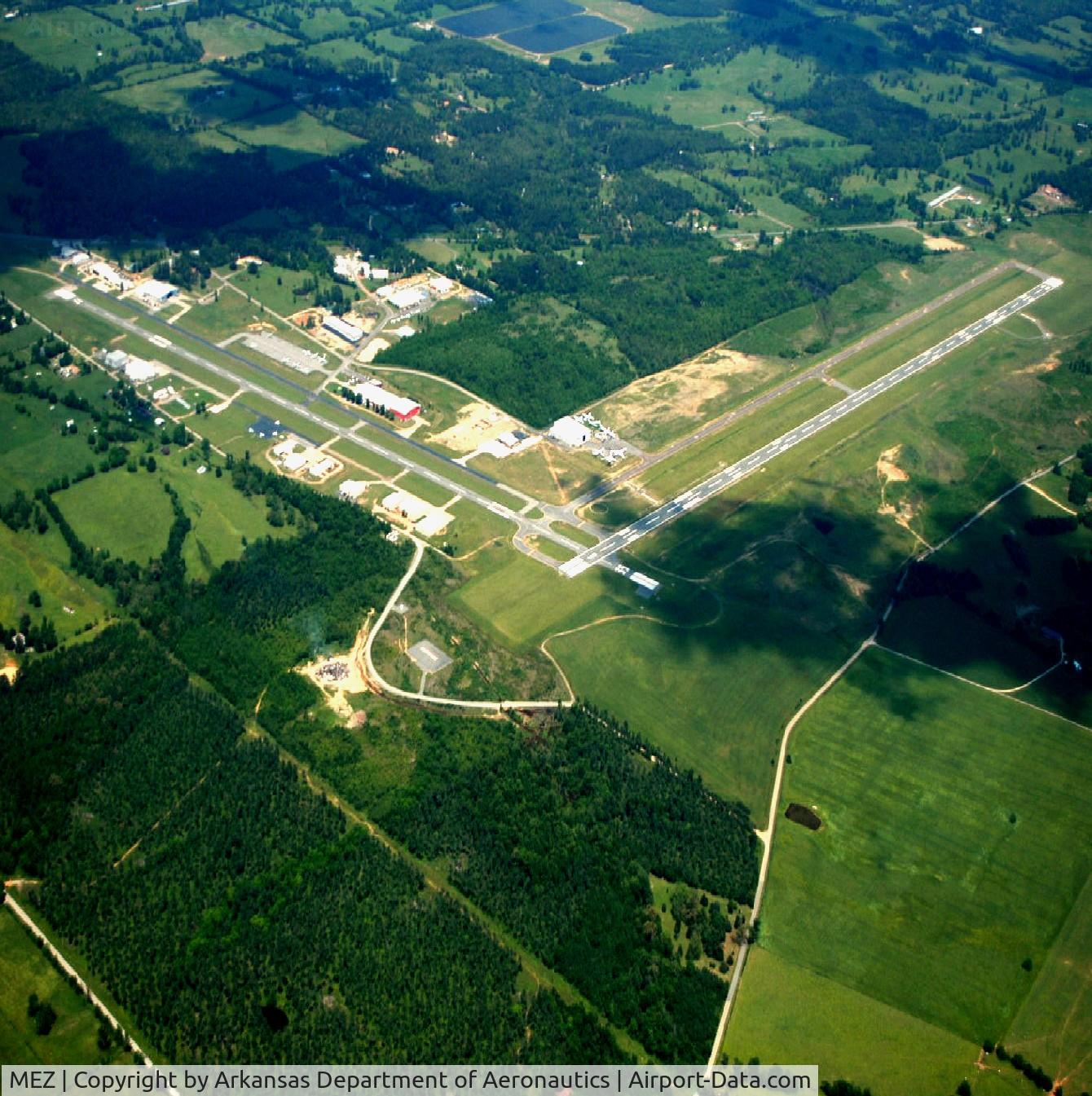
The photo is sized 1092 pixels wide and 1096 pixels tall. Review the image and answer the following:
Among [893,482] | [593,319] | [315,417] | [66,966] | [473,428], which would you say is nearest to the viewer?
[66,966]

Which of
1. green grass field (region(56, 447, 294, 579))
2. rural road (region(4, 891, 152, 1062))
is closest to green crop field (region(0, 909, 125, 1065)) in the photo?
rural road (region(4, 891, 152, 1062))

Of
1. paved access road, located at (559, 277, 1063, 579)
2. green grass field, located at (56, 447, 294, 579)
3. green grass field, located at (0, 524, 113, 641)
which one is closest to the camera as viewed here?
green grass field, located at (0, 524, 113, 641)

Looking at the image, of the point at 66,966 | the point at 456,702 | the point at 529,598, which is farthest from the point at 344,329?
the point at 66,966

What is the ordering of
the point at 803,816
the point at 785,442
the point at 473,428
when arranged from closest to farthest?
1. the point at 803,816
2. the point at 785,442
3. the point at 473,428

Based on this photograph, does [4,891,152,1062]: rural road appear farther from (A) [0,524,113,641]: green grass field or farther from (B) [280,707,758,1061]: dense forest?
(A) [0,524,113,641]: green grass field


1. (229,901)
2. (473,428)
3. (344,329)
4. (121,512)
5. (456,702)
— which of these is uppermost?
(344,329)

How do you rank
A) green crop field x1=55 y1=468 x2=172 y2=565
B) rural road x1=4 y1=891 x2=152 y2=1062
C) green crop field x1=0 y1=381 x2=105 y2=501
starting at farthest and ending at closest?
1. green crop field x1=0 y1=381 x2=105 y2=501
2. green crop field x1=55 y1=468 x2=172 y2=565
3. rural road x1=4 y1=891 x2=152 y2=1062

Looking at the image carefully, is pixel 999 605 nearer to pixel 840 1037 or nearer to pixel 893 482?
pixel 893 482
